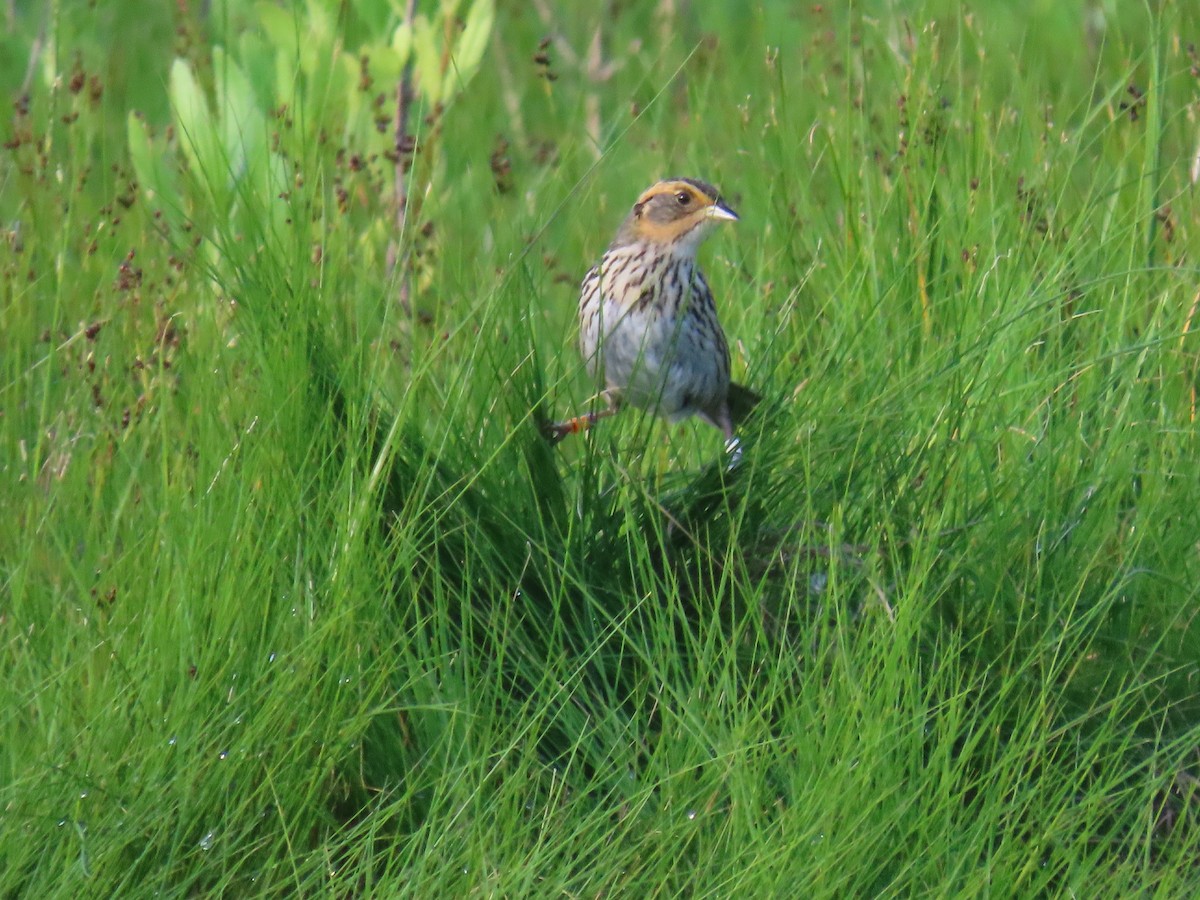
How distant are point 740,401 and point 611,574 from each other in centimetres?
75

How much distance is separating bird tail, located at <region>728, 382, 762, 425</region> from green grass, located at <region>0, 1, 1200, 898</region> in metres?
0.08

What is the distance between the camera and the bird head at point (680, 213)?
176 inches

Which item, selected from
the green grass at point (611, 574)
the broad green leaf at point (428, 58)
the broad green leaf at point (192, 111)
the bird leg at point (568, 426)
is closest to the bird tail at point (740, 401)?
the green grass at point (611, 574)

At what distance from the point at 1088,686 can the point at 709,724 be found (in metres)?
0.77

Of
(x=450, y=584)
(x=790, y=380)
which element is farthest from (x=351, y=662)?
(x=790, y=380)

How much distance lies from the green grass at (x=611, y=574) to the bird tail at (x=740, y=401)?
0.25 ft

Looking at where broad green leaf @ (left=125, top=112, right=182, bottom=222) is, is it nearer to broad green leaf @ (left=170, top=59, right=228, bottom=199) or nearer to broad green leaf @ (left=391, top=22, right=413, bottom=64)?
broad green leaf @ (left=170, top=59, right=228, bottom=199)

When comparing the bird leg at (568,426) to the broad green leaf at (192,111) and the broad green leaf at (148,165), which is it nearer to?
the broad green leaf at (192,111)

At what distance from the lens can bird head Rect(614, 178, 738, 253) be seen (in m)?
4.48

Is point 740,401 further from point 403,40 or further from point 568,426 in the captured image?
point 403,40

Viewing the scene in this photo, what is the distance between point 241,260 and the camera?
343cm

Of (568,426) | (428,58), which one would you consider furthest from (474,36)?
(568,426)

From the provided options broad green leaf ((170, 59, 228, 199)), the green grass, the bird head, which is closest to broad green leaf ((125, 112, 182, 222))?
broad green leaf ((170, 59, 228, 199))

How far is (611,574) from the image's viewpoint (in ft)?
11.7
